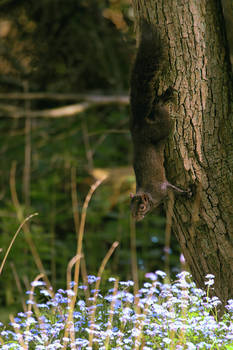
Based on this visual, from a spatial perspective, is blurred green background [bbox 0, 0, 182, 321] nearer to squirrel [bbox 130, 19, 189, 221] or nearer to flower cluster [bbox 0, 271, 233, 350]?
squirrel [bbox 130, 19, 189, 221]

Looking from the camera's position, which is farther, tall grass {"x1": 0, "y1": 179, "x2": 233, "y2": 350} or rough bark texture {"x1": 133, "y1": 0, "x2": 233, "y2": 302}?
rough bark texture {"x1": 133, "y1": 0, "x2": 233, "y2": 302}

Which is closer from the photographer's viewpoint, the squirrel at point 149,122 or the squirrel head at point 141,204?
the squirrel at point 149,122

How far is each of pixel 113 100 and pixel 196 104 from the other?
3243 millimetres

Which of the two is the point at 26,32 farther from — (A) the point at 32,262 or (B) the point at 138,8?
(B) the point at 138,8

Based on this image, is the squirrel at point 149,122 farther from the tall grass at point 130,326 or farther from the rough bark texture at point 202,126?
the tall grass at point 130,326

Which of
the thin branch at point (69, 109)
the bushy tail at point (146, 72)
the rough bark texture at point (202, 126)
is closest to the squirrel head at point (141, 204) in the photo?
the rough bark texture at point (202, 126)

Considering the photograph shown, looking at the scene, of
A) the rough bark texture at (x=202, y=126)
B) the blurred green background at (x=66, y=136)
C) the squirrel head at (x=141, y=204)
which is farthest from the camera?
the blurred green background at (x=66, y=136)

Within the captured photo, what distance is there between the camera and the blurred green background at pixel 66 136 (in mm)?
4566

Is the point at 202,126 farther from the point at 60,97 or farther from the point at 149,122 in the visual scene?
the point at 60,97

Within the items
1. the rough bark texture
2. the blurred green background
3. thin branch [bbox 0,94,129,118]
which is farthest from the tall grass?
thin branch [bbox 0,94,129,118]

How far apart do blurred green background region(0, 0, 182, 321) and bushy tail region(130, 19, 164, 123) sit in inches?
78.5

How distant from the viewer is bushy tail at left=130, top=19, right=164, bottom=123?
2213 mm

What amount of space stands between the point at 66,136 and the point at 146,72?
300 centimetres

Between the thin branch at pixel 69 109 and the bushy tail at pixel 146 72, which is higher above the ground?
the bushy tail at pixel 146 72
